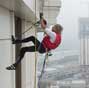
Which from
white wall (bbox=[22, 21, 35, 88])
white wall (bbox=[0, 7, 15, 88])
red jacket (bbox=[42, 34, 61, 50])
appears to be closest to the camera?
red jacket (bbox=[42, 34, 61, 50])

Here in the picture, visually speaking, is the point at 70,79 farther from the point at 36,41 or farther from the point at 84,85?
the point at 36,41

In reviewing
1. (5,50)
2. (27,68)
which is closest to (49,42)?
(5,50)

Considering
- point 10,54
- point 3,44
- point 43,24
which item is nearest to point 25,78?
point 10,54

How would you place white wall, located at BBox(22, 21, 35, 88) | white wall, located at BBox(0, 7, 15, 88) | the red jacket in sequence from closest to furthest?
the red jacket, white wall, located at BBox(0, 7, 15, 88), white wall, located at BBox(22, 21, 35, 88)

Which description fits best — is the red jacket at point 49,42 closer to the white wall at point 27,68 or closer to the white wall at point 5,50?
the white wall at point 5,50

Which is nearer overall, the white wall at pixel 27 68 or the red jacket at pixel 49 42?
the red jacket at pixel 49 42

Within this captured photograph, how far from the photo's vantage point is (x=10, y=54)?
730 cm

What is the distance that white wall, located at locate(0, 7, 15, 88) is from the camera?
21.7 ft

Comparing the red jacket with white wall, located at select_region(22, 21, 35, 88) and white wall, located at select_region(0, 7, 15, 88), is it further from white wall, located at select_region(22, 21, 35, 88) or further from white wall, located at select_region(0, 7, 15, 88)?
white wall, located at select_region(22, 21, 35, 88)

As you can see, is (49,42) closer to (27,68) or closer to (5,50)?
(5,50)

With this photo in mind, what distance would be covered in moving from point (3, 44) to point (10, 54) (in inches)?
24.9

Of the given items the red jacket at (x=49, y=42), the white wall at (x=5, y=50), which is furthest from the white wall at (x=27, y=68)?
the red jacket at (x=49, y=42)

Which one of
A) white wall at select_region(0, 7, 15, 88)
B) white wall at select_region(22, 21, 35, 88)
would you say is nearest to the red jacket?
white wall at select_region(0, 7, 15, 88)

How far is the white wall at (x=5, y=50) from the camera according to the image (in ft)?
21.7
